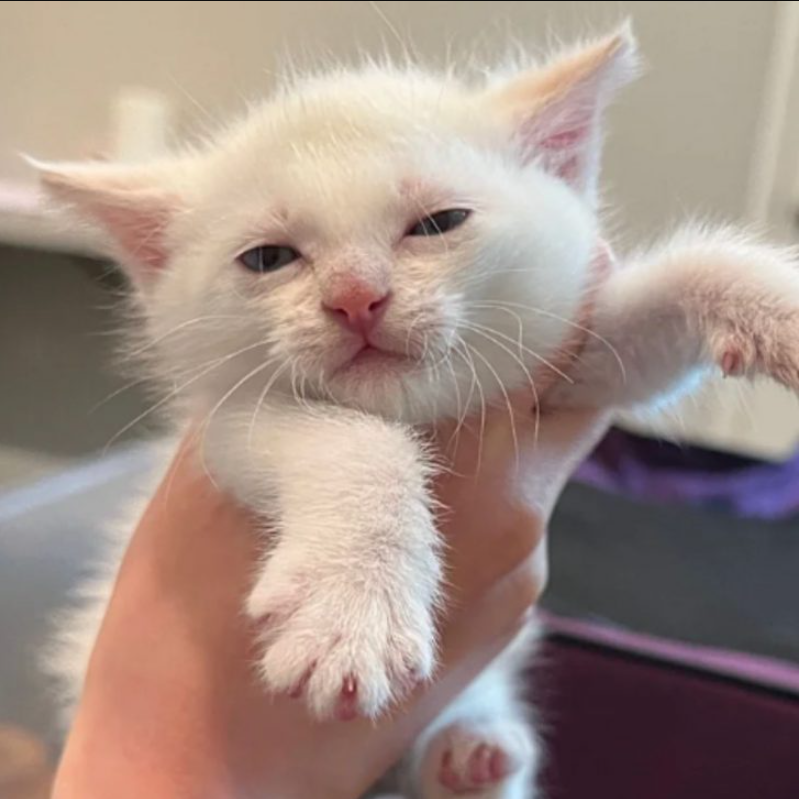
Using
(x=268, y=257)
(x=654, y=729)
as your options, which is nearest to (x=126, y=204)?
(x=268, y=257)

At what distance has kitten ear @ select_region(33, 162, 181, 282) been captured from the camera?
764mm

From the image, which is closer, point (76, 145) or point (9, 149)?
point (9, 149)

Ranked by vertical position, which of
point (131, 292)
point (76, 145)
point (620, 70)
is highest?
point (620, 70)

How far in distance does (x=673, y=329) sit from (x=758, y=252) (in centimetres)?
8

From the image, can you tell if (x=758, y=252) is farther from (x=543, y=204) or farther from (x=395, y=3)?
(x=395, y=3)

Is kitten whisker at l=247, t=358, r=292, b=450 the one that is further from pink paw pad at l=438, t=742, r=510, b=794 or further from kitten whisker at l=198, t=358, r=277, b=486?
pink paw pad at l=438, t=742, r=510, b=794

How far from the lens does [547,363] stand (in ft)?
2.42

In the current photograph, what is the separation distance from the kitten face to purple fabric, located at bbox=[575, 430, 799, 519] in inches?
29.7

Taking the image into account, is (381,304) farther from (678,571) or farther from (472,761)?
(678,571)

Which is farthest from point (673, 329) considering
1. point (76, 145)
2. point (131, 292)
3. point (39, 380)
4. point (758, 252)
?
point (76, 145)

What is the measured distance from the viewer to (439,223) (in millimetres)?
650

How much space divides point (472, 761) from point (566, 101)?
0.48 m

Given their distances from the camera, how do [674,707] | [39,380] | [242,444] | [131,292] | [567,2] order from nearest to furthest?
[242,444] < [131,292] < [674,707] < [39,380] < [567,2]

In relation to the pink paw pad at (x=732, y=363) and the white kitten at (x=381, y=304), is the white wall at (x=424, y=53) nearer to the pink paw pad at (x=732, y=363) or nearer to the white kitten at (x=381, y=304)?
the white kitten at (x=381, y=304)
